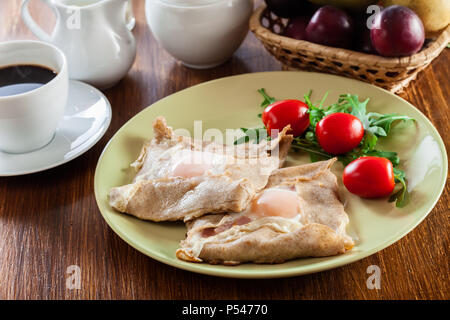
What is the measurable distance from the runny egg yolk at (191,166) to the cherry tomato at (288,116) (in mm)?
342

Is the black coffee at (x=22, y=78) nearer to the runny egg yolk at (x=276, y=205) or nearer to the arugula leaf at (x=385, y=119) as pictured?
the runny egg yolk at (x=276, y=205)

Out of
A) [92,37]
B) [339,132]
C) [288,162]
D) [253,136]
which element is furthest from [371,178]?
[92,37]

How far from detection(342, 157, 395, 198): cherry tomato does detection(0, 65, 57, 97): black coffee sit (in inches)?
49.2

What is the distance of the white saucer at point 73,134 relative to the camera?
1994 millimetres

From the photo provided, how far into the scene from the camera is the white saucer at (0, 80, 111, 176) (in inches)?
78.5

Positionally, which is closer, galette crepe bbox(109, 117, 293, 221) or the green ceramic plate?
the green ceramic plate

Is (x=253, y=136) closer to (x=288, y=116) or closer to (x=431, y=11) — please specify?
(x=288, y=116)

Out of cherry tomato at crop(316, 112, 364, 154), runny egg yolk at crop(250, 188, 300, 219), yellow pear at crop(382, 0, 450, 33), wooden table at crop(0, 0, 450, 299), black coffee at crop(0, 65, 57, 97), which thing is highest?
yellow pear at crop(382, 0, 450, 33)

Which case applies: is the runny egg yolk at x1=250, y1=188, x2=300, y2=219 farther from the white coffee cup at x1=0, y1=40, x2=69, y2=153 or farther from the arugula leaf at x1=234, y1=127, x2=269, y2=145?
the white coffee cup at x1=0, y1=40, x2=69, y2=153

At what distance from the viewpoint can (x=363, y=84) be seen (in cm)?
222

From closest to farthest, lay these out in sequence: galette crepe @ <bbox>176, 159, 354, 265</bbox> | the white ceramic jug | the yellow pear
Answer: galette crepe @ <bbox>176, 159, 354, 265</bbox>, the yellow pear, the white ceramic jug

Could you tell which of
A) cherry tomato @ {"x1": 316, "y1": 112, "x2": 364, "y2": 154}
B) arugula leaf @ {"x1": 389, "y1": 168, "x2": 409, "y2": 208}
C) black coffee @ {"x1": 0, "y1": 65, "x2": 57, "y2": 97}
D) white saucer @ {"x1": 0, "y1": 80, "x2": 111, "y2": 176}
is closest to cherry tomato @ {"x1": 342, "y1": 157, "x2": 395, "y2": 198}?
arugula leaf @ {"x1": 389, "y1": 168, "x2": 409, "y2": 208}

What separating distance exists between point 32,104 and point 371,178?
49.2 inches
